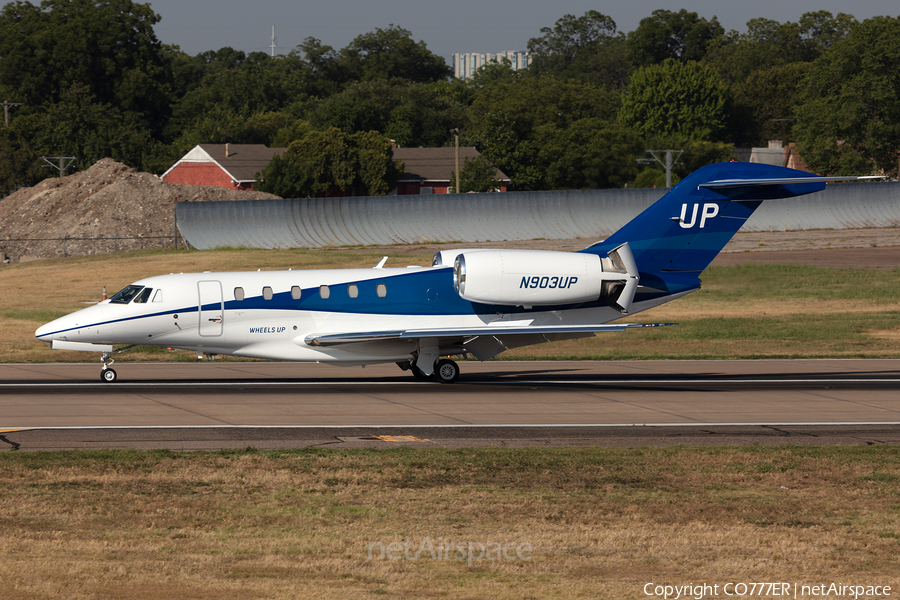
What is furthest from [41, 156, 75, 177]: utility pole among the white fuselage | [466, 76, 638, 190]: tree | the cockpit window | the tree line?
the white fuselage

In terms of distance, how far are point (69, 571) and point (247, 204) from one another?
192 feet

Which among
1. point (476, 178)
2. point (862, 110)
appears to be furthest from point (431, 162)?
point (862, 110)

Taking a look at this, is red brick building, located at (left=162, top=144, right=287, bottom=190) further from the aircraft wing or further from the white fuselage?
the aircraft wing

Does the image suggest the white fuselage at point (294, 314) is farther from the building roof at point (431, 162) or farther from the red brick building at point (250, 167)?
the building roof at point (431, 162)

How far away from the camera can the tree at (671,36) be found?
17500 centimetres

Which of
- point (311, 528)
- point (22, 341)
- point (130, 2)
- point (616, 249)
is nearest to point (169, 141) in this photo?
point (130, 2)

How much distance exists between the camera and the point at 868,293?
46750mm

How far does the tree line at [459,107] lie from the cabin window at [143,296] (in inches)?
2489

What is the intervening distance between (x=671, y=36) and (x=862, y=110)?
7875cm

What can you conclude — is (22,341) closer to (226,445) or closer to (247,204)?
(226,445)

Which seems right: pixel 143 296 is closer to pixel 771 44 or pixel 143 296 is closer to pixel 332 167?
pixel 332 167

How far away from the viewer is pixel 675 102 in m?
134

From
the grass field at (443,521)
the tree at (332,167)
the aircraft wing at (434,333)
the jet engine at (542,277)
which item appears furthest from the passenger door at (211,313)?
the tree at (332,167)

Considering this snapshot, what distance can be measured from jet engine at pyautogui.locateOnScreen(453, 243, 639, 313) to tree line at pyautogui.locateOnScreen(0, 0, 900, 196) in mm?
59403
